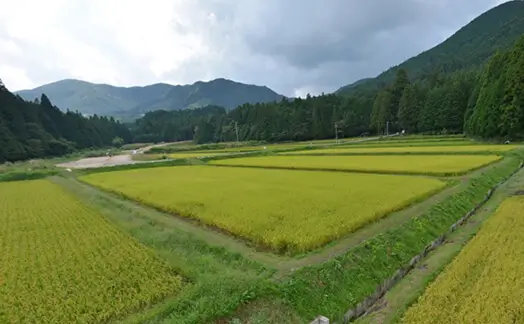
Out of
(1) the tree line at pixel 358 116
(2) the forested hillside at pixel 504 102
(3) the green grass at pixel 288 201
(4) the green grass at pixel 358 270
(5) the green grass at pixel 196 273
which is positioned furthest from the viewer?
(1) the tree line at pixel 358 116

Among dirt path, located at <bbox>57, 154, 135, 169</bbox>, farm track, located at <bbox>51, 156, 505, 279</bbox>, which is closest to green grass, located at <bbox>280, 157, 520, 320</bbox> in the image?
farm track, located at <bbox>51, 156, 505, 279</bbox>

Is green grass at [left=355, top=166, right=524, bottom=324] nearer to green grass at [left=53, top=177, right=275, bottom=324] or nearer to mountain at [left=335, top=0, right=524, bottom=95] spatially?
green grass at [left=53, top=177, right=275, bottom=324]

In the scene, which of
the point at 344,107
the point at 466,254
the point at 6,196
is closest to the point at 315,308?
the point at 466,254

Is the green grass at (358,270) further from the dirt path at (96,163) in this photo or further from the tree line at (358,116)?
the dirt path at (96,163)

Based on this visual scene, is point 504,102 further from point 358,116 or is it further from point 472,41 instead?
point 472,41

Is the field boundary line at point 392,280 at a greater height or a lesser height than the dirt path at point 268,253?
lesser

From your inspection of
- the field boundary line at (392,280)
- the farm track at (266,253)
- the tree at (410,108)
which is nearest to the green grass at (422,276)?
the field boundary line at (392,280)
